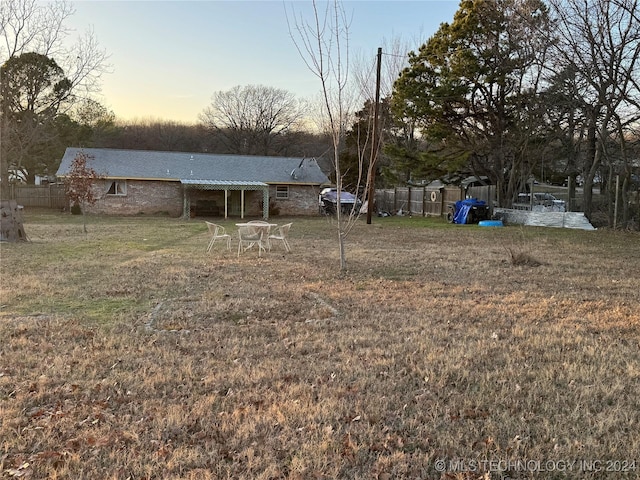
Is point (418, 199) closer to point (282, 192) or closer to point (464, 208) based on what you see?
point (464, 208)

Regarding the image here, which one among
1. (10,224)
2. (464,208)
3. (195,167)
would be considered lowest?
(10,224)

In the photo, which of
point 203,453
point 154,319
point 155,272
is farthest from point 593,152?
point 203,453

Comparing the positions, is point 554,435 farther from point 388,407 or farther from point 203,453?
point 203,453

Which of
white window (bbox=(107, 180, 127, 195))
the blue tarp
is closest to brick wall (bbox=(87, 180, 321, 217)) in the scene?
white window (bbox=(107, 180, 127, 195))

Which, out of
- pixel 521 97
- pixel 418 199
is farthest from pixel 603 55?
pixel 418 199

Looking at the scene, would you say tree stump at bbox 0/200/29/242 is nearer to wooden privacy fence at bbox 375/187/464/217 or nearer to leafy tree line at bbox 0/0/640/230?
leafy tree line at bbox 0/0/640/230

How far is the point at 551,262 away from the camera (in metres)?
9.51

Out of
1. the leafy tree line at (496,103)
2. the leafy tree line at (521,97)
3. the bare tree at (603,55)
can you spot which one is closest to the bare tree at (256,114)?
the leafy tree line at (496,103)

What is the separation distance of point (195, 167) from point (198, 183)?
3.55 m

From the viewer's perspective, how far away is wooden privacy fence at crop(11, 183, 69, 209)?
27.2 meters

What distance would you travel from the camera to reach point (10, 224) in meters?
11.7

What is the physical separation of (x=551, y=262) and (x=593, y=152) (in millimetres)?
12193

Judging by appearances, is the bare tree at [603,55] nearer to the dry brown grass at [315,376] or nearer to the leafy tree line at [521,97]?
the leafy tree line at [521,97]

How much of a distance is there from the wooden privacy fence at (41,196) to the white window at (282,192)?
40.3 ft
